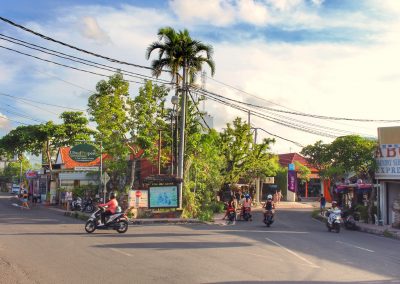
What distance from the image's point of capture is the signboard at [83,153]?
29.8 m

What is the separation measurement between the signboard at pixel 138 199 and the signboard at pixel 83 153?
4765 mm

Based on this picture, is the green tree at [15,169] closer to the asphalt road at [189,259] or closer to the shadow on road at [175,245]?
the asphalt road at [189,259]

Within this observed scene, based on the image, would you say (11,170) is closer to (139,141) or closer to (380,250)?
(139,141)

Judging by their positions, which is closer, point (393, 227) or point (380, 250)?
point (380, 250)

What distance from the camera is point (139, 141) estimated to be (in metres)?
29.5

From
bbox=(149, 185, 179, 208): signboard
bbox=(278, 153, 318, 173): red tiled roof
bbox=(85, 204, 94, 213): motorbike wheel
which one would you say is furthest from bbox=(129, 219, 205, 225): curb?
bbox=(278, 153, 318, 173): red tiled roof

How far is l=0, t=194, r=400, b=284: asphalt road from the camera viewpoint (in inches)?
372

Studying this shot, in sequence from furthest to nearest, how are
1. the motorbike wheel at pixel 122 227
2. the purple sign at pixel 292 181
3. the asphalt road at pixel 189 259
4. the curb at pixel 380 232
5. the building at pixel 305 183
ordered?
the building at pixel 305 183
the purple sign at pixel 292 181
the curb at pixel 380 232
the motorbike wheel at pixel 122 227
the asphalt road at pixel 189 259

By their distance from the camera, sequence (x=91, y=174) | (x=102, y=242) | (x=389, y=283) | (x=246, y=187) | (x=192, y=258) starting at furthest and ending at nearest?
(x=246, y=187) < (x=91, y=174) < (x=102, y=242) < (x=192, y=258) < (x=389, y=283)

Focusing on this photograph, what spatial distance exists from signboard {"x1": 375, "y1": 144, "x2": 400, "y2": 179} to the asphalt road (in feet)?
30.1

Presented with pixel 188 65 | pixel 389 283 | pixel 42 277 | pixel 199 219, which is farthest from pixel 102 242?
pixel 188 65

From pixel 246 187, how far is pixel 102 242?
33.5 meters

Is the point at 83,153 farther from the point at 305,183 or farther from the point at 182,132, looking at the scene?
the point at 305,183

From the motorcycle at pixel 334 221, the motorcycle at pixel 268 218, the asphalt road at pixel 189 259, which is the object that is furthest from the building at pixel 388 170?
the asphalt road at pixel 189 259
